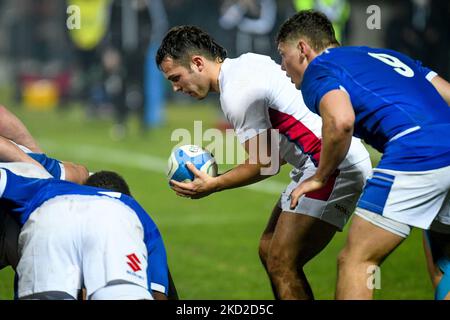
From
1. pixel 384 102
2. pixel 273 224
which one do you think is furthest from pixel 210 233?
pixel 384 102

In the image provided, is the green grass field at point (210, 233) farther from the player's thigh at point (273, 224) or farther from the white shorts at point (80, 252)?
the white shorts at point (80, 252)

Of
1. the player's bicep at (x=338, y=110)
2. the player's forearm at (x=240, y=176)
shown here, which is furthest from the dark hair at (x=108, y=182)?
the player's bicep at (x=338, y=110)

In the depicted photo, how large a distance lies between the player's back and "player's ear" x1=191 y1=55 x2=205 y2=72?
3.19 ft

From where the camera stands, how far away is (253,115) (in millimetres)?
6141

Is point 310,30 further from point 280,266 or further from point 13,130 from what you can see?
point 13,130

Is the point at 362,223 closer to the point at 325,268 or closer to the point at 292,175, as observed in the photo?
the point at 292,175

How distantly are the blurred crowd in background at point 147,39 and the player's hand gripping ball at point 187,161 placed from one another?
7.60 metres

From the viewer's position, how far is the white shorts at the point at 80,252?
203 inches

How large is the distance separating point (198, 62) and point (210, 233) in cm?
469

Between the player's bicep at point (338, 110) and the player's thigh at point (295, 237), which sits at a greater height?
the player's bicep at point (338, 110)

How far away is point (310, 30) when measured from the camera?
587 centimetres

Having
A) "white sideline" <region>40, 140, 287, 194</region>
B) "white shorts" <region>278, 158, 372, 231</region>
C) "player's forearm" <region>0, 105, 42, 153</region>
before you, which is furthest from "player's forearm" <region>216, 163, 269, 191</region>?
Answer: "white sideline" <region>40, 140, 287, 194</region>

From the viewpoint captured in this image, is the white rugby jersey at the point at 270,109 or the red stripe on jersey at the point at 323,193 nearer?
the white rugby jersey at the point at 270,109
